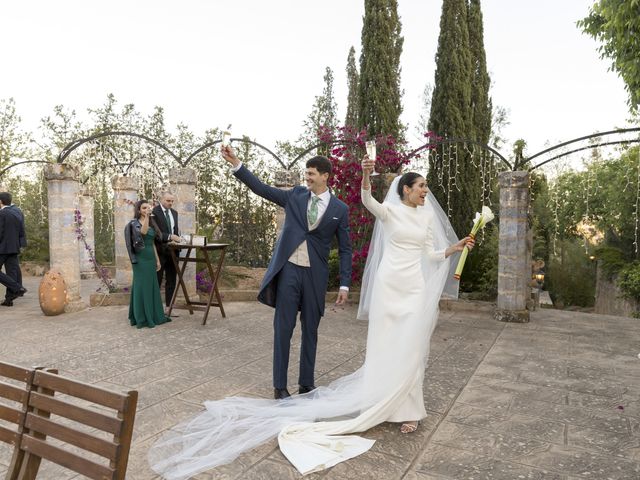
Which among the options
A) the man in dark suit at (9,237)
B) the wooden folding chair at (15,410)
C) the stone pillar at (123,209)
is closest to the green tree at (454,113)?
the stone pillar at (123,209)

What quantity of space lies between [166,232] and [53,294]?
2182mm

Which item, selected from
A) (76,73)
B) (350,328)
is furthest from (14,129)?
(350,328)

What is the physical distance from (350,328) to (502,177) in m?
3.58

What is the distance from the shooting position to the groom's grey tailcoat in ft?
13.2

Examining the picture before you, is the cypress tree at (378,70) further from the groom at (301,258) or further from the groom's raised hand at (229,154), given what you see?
the groom's raised hand at (229,154)

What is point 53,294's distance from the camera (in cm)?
793

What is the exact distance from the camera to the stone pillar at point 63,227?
8.23 m

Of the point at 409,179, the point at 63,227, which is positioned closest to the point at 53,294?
the point at 63,227

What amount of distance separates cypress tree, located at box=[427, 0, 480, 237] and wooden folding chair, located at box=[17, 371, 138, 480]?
38.2ft

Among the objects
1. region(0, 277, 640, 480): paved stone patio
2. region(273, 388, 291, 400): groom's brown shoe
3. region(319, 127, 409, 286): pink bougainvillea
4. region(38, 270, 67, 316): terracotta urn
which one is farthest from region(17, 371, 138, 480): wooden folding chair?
region(319, 127, 409, 286): pink bougainvillea

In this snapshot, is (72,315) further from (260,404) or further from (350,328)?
(260,404)

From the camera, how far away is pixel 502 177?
26.6 feet

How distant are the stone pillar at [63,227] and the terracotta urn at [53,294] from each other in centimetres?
12

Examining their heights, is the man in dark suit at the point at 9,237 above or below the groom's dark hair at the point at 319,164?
below
